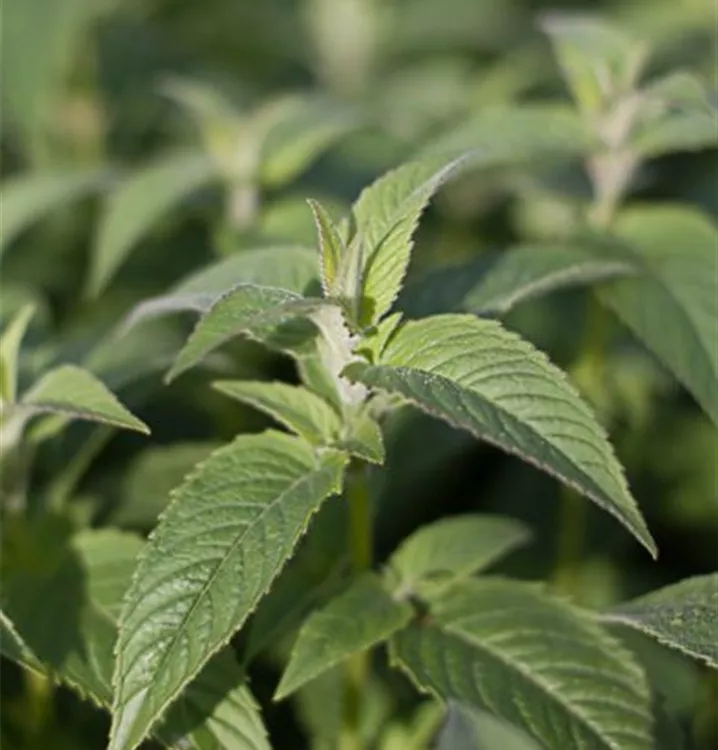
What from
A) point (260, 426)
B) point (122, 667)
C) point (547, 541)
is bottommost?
point (547, 541)

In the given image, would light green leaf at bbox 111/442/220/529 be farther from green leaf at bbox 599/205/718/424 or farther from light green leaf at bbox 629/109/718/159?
light green leaf at bbox 629/109/718/159

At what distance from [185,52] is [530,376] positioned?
2.26 metres

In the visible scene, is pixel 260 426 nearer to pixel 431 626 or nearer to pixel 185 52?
pixel 431 626

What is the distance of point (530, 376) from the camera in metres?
1.19

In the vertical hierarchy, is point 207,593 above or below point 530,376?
below

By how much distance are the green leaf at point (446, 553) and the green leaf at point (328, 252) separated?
36cm

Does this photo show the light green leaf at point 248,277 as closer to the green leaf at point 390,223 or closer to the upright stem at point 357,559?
the green leaf at point 390,223

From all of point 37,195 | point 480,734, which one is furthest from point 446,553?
point 37,195

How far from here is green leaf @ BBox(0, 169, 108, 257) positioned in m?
1.96

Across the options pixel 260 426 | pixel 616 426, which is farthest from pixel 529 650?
pixel 260 426

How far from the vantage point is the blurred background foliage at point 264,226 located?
1.73 metres

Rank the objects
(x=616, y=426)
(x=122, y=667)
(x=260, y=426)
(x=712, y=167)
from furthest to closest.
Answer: (x=712, y=167) < (x=260, y=426) < (x=616, y=426) < (x=122, y=667)

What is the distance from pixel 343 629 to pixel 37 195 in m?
0.99

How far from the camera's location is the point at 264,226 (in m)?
1.98
